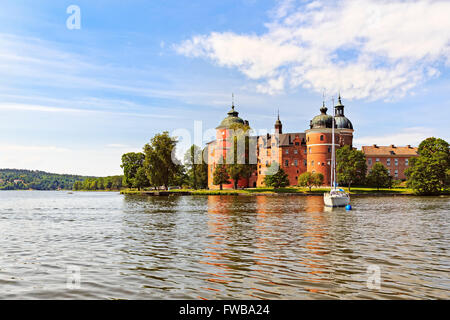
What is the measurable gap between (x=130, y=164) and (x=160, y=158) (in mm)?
33645

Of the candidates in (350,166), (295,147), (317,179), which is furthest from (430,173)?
(295,147)

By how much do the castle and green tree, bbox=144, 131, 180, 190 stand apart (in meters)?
18.0

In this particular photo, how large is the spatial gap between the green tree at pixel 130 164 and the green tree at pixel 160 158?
30288 millimetres

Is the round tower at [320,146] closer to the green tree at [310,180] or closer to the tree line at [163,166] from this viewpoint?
the green tree at [310,180]

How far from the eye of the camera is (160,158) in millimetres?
98312

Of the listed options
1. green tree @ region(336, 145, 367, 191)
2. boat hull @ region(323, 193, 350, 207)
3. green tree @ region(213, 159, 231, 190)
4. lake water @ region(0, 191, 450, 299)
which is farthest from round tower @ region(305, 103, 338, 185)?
lake water @ region(0, 191, 450, 299)

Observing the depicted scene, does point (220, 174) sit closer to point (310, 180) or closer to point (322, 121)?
point (310, 180)

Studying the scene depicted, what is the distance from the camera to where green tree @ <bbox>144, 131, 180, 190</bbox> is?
322ft

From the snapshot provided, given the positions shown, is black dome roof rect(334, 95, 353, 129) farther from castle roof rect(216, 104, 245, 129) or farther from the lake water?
the lake water

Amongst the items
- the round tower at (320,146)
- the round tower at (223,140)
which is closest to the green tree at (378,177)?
the round tower at (320,146)

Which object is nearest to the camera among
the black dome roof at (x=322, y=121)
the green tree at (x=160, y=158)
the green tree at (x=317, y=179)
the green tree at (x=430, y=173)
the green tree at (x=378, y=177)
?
the green tree at (x=430, y=173)

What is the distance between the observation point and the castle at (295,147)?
383 ft
